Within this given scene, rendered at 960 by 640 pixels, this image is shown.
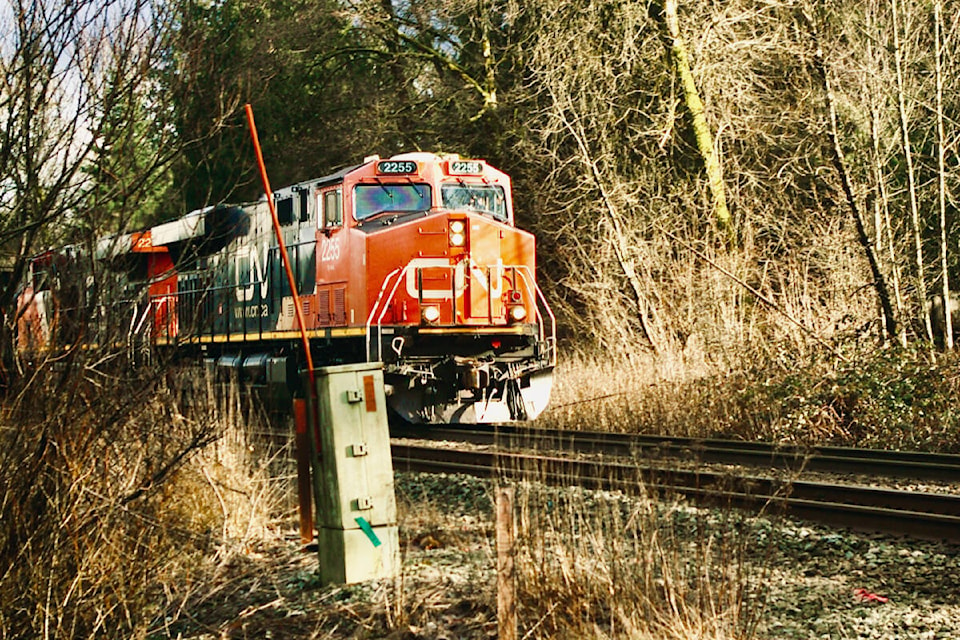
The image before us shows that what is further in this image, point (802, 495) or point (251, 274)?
point (251, 274)

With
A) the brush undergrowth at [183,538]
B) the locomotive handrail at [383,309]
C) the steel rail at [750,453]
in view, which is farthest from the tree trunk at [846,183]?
the brush undergrowth at [183,538]

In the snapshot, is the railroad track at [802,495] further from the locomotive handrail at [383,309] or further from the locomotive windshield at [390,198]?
the locomotive windshield at [390,198]

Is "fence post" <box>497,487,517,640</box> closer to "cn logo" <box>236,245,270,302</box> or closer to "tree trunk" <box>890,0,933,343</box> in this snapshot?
"tree trunk" <box>890,0,933,343</box>

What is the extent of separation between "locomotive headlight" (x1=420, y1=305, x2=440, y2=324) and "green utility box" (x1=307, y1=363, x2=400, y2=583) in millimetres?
5994

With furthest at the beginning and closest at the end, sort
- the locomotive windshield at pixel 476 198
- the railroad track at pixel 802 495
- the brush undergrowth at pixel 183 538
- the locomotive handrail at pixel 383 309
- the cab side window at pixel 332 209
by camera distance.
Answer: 1. the locomotive windshield at pixel 476 198
2. the cab side window at pixel 332 209
3. the locomotive handrail at pixel 383 309
4. the railroad track at pixel 802 495
5. the brush undergrowth at pixel 183 538

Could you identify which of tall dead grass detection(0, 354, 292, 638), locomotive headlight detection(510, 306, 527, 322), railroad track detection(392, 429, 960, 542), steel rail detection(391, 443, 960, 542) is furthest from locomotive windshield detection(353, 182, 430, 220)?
tall dead grass detection(0, 354, 292, 638)

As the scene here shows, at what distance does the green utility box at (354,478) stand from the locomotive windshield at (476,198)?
6.99 meters

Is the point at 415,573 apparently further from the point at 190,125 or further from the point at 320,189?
the point at 320,189

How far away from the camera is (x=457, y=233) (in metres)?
12.3

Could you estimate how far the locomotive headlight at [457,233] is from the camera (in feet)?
40.1

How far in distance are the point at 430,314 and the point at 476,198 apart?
1.74 metres

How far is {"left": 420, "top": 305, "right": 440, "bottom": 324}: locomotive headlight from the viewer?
39.0 ft

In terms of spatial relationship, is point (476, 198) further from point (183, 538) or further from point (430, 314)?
point (183, 538)

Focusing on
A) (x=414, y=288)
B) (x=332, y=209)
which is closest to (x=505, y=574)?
(x=414, y=288)
